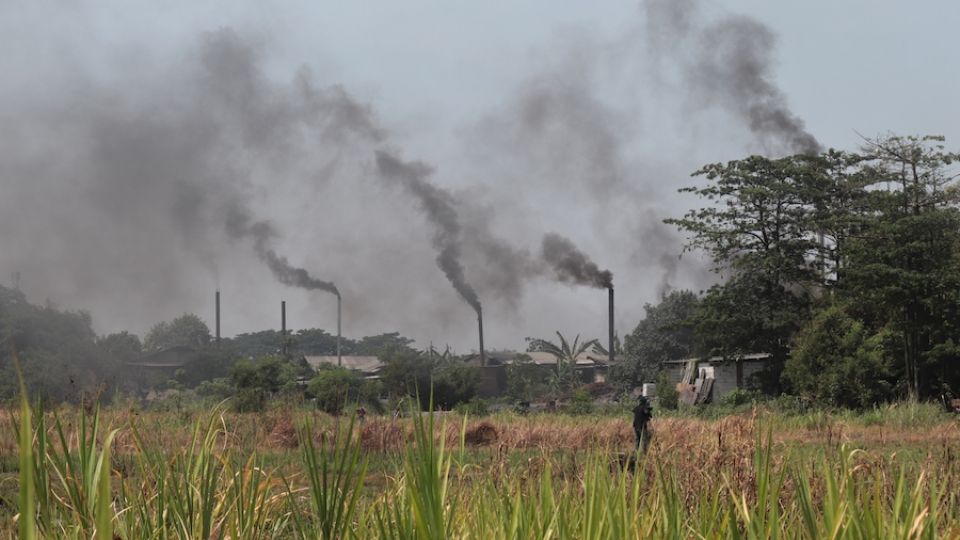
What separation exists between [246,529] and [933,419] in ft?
83.4

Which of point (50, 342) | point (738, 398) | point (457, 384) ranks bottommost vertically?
point (738, 398)

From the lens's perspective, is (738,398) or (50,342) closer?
(738,398)

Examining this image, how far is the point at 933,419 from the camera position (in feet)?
83.9

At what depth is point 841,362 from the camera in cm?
3438

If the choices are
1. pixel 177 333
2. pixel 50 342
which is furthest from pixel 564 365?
pixel 177 333

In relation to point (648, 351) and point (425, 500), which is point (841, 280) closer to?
point (648, 351)

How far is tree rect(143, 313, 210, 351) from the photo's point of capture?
357 feet

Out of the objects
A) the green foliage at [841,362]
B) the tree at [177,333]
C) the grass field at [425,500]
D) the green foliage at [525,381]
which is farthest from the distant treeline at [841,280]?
the tree at [177,333]

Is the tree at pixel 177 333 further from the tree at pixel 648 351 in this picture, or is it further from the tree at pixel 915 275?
the tree at pixel 915 275

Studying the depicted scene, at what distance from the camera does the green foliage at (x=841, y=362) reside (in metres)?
33.8

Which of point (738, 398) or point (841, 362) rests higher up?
point (841, 362)

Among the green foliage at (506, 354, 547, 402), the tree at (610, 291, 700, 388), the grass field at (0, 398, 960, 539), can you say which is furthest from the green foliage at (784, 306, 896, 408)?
the grass field at (0, 398, 960, 539)

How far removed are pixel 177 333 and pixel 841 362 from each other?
88.2 metres

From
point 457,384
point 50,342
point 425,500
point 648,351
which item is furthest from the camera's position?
point 648,351
